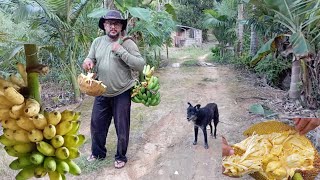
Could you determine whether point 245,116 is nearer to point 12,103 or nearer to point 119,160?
point 119,160

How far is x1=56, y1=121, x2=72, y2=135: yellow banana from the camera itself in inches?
41.9

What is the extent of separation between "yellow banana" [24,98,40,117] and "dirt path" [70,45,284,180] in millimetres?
3098

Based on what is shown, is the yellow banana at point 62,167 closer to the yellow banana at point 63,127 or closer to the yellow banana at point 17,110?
the yellow banana at point 63,127

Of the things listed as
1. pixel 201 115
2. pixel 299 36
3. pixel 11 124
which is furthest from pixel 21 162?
pixel 299 36

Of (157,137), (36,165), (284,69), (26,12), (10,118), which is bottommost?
(157,137)

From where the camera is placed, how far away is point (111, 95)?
3516 millimetres

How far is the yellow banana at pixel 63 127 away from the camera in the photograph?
1.06 meters

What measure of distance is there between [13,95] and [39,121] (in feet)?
0.39

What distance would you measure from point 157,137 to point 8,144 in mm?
4232

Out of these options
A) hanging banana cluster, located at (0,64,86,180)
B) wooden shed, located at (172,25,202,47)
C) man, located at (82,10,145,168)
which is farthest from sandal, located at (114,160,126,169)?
wooden shed, located at (172,25,202,47)

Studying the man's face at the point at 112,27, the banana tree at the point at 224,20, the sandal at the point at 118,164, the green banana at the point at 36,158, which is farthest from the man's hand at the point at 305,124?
the banana tree at the point at 224,20

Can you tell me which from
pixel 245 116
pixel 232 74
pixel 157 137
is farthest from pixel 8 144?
pixel 232 74

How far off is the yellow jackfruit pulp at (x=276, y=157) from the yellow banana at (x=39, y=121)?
661 mm

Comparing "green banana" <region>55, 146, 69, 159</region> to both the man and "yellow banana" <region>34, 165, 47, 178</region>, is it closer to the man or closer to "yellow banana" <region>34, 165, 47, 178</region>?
"yellow banana" <region>34, 165, 47, 178</region>
